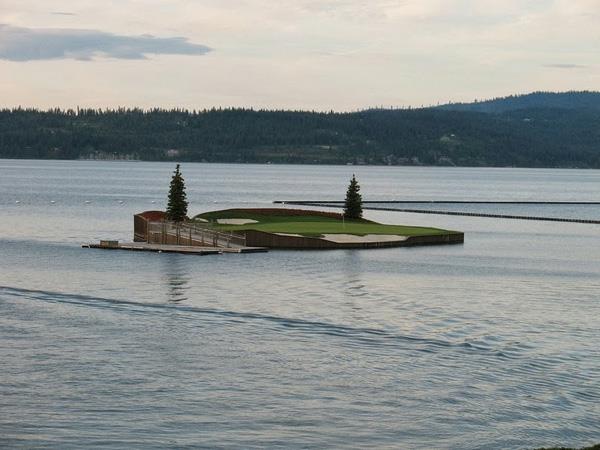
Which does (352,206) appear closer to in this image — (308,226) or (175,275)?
(308,226)

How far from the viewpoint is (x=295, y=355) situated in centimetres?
4475

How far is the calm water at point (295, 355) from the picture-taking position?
109 ft

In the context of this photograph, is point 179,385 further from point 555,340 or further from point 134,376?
point 555,340

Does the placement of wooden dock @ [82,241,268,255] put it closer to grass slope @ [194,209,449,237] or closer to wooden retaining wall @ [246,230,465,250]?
wooden retaining wall @ [246,230,465,250]

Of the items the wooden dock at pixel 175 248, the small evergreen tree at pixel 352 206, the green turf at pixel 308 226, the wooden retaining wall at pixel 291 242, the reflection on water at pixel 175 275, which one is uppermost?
the small evergreen tree at pixel 352 206

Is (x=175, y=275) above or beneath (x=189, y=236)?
beneath

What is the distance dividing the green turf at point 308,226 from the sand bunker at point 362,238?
51.5 inches

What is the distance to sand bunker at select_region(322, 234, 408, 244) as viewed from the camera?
10069 cm

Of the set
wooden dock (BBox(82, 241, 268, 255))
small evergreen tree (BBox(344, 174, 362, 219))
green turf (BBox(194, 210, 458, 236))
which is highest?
small evergreen tree (BBox(344, 174, 362, 219))

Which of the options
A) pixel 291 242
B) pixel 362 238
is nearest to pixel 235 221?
pixel 362 238

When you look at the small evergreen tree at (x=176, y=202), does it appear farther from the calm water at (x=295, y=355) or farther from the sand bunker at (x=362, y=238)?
the calm water at (x=295, y=355)

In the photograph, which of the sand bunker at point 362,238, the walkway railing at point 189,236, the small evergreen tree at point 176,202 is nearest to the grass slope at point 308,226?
the sand bunker at point 362,238

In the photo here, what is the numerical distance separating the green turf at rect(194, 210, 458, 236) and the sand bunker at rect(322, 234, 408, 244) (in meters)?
1.31

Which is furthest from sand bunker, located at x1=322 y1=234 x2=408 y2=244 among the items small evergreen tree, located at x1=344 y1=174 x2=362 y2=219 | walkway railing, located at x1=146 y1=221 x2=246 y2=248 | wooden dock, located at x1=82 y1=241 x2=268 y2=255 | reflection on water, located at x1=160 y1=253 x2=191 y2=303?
small evergreen tree, located at x1=344 y1=174 x2=362 y2=219
